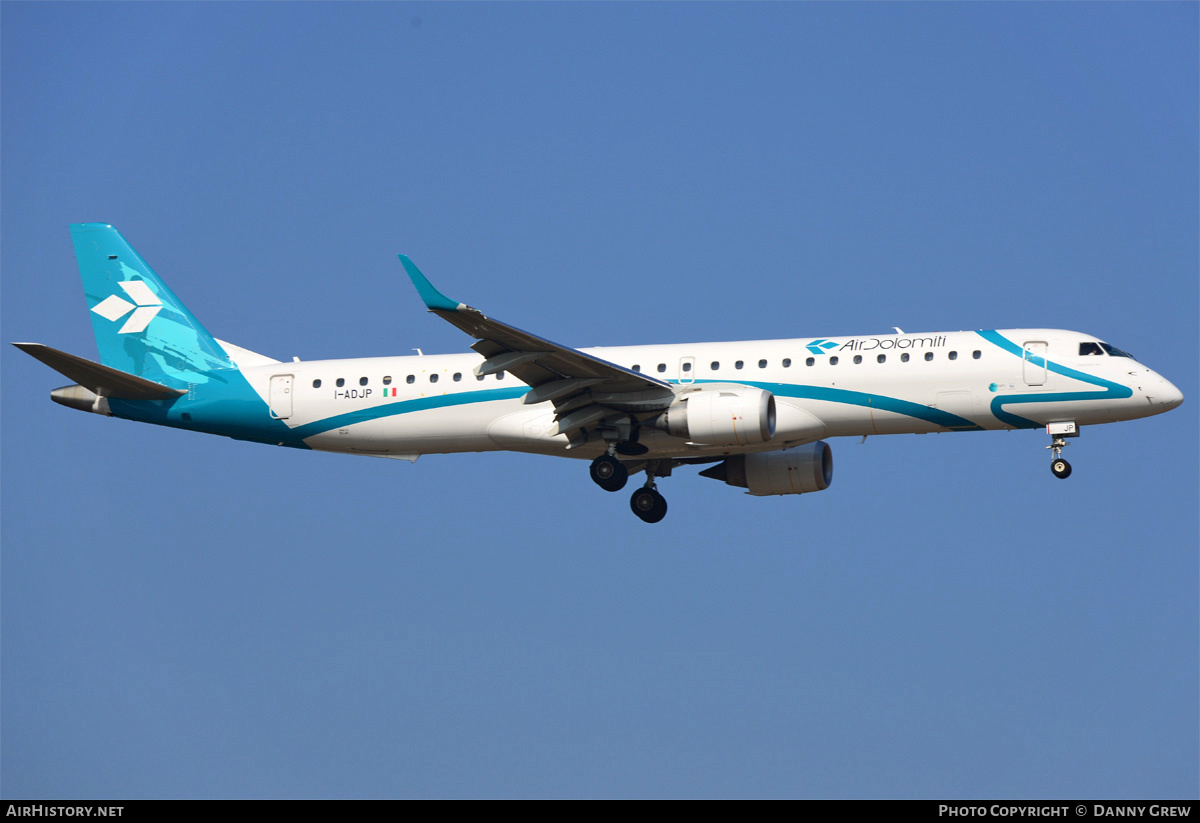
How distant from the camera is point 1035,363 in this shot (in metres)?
36.7

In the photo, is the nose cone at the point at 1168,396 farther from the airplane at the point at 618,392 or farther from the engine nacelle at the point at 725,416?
the engine nacelle at the point at 725,416

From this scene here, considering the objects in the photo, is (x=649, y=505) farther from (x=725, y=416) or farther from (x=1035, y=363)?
(x=1035, y=363)

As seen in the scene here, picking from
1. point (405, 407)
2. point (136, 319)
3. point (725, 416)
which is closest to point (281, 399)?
point (405, 407)

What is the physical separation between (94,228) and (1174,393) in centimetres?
2983

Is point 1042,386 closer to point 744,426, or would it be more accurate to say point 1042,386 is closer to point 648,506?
point 744,426

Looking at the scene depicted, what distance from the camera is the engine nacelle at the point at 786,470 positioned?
40844 millimetres

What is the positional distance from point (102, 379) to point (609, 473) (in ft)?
44.3

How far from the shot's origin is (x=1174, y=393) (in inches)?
1437

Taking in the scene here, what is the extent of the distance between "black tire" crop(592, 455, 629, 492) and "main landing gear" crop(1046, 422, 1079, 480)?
10.5 metres

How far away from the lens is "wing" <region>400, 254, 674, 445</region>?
35.6 metres

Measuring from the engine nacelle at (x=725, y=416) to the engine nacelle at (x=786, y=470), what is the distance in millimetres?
4082

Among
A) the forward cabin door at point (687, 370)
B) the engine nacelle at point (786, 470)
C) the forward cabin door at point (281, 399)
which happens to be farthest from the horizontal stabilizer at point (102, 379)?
the engine nacelle at point (786, 470)

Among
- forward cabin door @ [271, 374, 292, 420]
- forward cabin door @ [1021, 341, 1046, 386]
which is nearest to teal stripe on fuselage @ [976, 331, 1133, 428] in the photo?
forward cabin door @ [1021, 341, 1046, 386]
